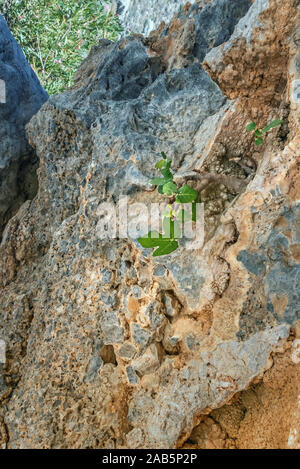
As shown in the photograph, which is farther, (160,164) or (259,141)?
(160,164)

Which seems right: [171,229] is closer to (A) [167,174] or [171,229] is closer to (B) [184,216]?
(B) [184,216]

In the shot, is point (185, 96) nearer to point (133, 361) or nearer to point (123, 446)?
point (133, 361)

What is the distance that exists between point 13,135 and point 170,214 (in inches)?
82.0

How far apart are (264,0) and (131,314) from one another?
1927 millimetres

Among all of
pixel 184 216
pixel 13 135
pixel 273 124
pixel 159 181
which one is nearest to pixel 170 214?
pixel 184 216

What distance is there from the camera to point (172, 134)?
114 inches

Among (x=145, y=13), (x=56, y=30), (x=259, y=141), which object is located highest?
(x=145, y=13)

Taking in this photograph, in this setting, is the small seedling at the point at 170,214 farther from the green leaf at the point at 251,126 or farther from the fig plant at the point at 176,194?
the green leaf at the point at 251,126

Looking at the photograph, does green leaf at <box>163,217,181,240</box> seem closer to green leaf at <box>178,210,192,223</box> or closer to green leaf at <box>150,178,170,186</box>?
green leaf at <box>178,210,192,223</box>

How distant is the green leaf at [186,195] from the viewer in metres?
2.39

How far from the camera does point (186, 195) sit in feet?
7.86

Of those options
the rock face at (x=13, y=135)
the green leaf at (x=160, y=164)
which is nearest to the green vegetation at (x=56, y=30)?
the rock face at (x=13, y=135)

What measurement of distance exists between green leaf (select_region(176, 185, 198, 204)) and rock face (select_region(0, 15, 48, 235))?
1.93m

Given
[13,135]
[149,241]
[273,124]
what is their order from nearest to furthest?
[273,124], [149,241], [13,135]
